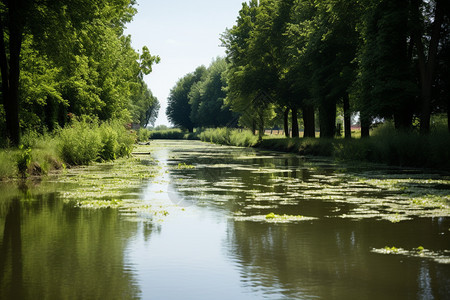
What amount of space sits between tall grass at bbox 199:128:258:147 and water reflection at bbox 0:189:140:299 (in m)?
57.2

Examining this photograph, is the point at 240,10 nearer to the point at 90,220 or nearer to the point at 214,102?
the point at 214,102

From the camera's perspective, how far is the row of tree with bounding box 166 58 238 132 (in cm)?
11569

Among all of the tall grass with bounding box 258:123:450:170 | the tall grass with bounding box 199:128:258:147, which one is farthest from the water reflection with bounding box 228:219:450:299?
the tall grass with bounding box 199:128:258:147

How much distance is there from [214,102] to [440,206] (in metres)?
103

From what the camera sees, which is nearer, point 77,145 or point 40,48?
point 40,48

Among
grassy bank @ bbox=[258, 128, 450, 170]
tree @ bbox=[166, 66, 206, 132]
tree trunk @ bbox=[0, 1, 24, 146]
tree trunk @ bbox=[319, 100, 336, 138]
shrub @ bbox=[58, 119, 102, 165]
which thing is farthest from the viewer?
tree @ bbox=[166, 66, 206, 132]

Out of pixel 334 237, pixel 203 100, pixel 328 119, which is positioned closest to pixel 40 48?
pixel 334 237

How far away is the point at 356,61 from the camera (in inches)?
1543

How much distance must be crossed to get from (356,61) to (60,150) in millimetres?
21380

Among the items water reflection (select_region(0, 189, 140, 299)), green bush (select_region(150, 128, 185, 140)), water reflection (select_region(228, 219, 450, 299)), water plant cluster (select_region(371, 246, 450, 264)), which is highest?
green bush (select_region(150, 128, 185, 140))

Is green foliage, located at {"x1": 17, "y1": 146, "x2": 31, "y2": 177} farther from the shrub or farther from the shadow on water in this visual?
the shadow on water

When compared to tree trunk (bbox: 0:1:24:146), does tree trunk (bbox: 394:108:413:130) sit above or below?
below

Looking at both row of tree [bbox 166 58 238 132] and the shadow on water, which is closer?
the shadow on water

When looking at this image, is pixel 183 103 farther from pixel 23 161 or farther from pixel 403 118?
pixel 23 161
